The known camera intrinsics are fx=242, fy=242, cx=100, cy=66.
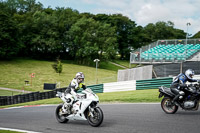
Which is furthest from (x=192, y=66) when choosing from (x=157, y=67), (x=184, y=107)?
(x=184, y=107)

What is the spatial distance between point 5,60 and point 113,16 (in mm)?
49294

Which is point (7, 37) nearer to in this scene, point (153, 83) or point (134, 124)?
point (153, 83)

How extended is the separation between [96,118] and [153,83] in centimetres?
1246

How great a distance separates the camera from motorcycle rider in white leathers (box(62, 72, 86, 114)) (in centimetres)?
812

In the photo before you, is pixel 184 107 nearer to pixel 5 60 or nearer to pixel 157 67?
pixel 157 67

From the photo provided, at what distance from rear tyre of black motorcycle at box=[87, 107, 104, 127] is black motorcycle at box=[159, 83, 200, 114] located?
320 centimetres

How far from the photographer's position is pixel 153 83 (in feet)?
63.2

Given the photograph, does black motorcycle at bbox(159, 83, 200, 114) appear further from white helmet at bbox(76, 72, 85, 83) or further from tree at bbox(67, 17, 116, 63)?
tree at bbox(67, 17, 116, 63)

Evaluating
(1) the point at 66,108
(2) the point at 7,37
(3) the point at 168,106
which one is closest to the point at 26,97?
(1) the point at 66,108

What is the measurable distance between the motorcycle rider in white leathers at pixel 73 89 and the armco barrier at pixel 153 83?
11.5 metres

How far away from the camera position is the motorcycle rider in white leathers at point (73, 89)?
8.12 m

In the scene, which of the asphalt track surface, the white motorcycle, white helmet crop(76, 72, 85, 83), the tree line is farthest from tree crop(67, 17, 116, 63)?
the white motorcycle

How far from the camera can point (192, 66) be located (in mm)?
20984

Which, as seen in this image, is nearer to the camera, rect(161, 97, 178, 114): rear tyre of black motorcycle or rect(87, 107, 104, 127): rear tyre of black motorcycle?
rect(87, 107, 104, 127): rear tyre of black motorcycle
